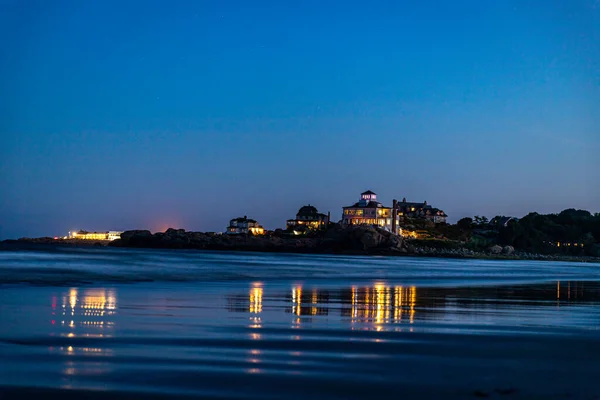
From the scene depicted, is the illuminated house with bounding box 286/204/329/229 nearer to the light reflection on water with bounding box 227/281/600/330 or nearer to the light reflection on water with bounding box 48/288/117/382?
the light reflection on water with bounding box 227/281/600/330

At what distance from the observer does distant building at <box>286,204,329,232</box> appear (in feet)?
554

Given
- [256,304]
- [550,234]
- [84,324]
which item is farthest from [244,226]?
[84,324]

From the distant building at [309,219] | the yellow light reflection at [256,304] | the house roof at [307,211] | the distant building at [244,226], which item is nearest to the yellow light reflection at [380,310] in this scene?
the yellow light reflection at [256,304]

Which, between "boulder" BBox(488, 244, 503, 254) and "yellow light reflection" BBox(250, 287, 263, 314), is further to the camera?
"boulder" BBox(488, 244, 503, 254)

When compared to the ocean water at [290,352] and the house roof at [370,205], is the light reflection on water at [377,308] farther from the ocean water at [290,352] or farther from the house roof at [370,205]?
the house roof at [370,205]

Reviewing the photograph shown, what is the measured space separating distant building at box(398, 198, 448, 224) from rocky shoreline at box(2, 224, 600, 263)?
34.2m

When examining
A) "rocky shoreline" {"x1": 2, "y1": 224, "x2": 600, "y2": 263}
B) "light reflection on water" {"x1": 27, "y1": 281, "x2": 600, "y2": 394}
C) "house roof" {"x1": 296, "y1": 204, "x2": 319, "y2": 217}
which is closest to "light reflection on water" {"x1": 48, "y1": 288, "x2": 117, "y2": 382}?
"light reflection on water" {"x1": 27, "y1": 281, "x2": 600, "y2": 394}

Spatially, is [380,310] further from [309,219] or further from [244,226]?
[244,226]

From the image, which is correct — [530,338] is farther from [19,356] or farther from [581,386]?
[19,356]

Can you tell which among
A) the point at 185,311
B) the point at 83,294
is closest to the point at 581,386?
the point at 185,311

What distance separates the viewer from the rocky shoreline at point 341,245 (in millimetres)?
115125

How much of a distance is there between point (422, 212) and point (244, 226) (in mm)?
54467

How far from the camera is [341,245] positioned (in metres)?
121

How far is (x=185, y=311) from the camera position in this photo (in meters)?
10.6
